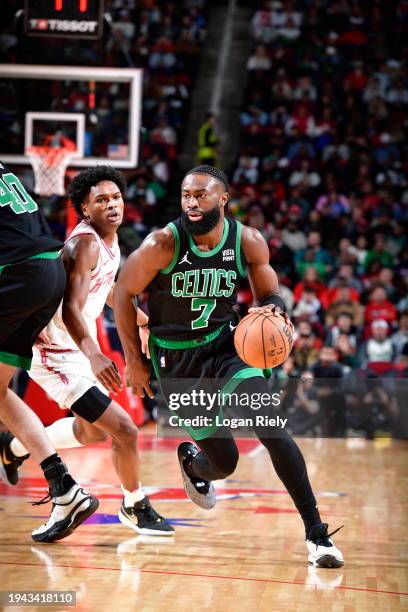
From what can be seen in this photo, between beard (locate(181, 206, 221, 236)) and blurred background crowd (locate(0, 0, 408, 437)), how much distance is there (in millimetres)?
4563

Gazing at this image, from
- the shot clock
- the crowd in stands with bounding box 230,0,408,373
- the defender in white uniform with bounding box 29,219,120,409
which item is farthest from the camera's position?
the crowd in stands with bounding box 230,0,408,373

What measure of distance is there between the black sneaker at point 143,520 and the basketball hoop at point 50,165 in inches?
218

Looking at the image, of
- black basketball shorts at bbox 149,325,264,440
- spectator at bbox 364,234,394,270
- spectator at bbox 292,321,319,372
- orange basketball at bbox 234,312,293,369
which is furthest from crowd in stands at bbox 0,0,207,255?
orange basketball at bbox 234,312,293,369

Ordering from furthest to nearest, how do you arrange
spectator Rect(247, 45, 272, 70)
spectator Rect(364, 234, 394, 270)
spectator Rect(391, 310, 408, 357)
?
spectator Rect(247, 45, 272, 70)
spectator Rect(364, 234, 394, 270)
spectator Rect(391, 310, 408, 357)

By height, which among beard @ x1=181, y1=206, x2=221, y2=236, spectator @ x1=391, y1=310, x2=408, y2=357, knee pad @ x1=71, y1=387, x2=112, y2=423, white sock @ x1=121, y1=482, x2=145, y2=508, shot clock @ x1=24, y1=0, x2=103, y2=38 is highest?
shot clock @ x1=24, y1=0, x2=103, y2=38

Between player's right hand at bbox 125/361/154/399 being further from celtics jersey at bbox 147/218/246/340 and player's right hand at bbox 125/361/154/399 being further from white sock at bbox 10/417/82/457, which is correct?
white sock at bbox 10/417/82/457

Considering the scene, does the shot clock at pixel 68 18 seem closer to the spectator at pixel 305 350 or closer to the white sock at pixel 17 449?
the spectator at pixel 305 350

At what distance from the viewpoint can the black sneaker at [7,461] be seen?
238 inches

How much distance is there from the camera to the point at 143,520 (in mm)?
5473

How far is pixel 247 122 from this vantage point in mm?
17688

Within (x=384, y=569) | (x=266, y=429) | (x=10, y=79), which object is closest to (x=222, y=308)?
(x=266, y=429)

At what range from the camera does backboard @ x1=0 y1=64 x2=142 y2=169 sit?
34.6 ft

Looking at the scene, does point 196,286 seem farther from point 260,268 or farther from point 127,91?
point 127,91

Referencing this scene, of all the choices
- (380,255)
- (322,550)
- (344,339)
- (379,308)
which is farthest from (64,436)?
(380,255)
